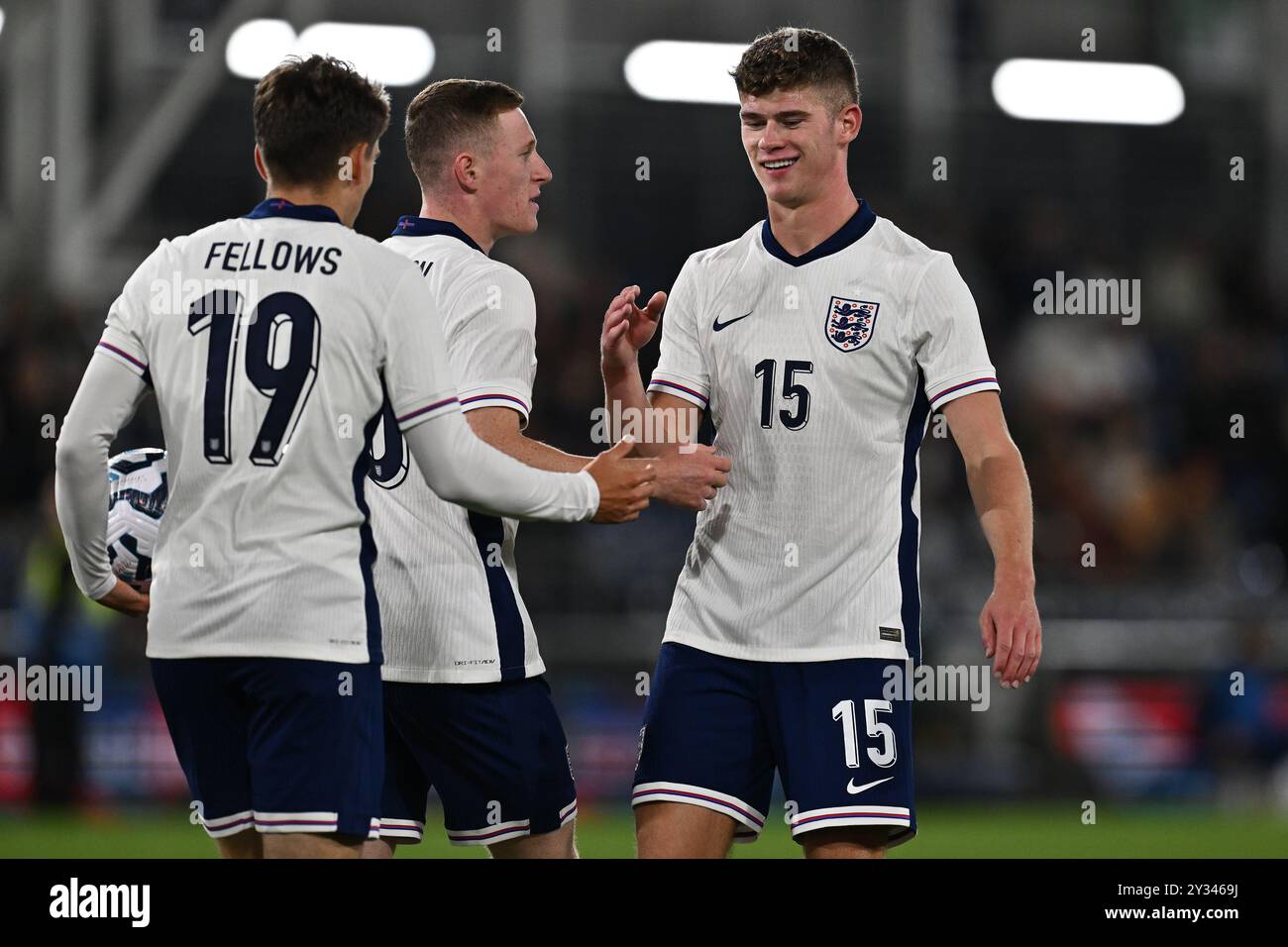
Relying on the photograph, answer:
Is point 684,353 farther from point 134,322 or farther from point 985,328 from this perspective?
point 985,328

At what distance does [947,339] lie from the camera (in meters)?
3.95

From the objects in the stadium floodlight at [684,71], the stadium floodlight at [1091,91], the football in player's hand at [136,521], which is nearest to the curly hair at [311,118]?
the football in player's hand at [136,521]

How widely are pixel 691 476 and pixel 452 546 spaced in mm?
564

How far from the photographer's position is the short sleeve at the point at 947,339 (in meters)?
3.93

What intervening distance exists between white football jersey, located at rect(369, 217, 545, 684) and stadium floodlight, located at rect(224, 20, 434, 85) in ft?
23.1

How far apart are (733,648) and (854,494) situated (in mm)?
454

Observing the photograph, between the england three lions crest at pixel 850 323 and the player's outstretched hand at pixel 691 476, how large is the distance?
39cm

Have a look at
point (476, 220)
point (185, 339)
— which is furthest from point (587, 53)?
point (185, 339)

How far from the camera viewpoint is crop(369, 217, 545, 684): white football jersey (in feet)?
12.8

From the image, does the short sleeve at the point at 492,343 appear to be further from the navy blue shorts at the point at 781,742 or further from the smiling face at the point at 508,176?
the navy blue shorts at the point at 781,742

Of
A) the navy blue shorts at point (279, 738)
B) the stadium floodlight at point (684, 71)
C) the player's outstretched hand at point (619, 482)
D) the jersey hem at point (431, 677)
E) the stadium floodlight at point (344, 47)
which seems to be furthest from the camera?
the stadium floodlight at point (684, 71)

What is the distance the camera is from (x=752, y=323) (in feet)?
13.5

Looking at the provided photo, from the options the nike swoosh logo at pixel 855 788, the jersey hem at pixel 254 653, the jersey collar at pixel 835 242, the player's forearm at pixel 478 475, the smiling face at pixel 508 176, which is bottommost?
the nike swoosh logo at pixel 855 788

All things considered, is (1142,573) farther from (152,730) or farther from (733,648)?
(733,648)
